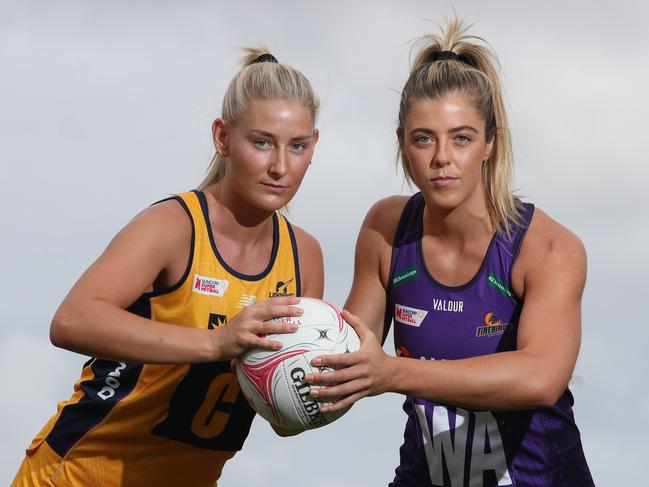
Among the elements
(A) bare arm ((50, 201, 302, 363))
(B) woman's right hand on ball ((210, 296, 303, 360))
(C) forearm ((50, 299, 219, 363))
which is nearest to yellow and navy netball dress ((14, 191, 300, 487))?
(A) bare arm ((50, 201, 302, 363))

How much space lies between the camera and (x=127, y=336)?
5.54 metres

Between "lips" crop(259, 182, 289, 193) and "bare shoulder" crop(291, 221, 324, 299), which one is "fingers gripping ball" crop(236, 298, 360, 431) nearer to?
"lips" crop(259, 182, 289, 193)

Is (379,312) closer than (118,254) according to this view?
No

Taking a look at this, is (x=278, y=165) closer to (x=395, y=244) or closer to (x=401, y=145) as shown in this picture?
(x=401, y=145)

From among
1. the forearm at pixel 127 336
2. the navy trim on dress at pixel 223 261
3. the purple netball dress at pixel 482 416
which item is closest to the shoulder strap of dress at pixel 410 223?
the purple netball dress at pixel 482 416

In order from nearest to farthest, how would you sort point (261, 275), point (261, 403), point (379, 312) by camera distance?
1. point (261, 403)
2. point (261, 275)
3. point (379, 312)

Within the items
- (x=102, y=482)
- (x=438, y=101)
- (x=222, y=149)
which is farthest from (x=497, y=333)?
(x=102, y=482)

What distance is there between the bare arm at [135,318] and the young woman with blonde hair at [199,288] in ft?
0.05

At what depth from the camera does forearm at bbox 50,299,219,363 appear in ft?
18.0

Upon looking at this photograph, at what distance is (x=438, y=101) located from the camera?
640cm

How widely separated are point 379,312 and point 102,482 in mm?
1974

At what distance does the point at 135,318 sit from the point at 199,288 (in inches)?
25.6

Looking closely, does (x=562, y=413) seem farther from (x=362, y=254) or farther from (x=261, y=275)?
(x=261, y=275)

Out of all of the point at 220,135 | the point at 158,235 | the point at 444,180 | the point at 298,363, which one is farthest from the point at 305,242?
the point at 298,363
